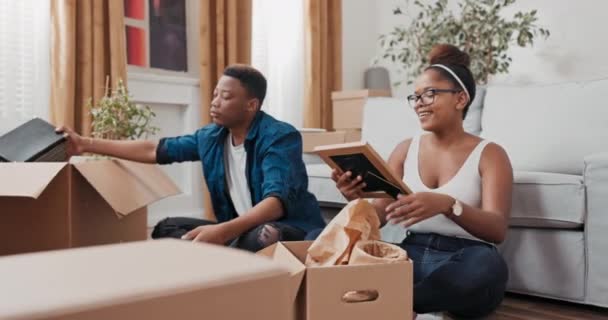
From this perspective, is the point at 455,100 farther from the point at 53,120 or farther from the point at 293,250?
the point at 53,120

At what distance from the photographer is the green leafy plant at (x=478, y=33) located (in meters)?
3.57

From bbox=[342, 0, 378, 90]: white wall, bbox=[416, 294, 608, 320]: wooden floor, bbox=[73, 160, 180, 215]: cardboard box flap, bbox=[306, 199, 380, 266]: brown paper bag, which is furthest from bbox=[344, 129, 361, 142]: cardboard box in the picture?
bbox=[306, 199, 380, 266]: brown paper bag

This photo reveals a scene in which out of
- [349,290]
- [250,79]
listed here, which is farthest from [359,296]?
[250,79]

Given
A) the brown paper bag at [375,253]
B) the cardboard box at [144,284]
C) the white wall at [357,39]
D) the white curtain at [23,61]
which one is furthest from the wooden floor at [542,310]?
the white wall at [357,39]

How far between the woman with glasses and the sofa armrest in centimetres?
36

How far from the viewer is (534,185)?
6.51 feet

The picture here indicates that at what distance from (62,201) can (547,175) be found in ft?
4.92

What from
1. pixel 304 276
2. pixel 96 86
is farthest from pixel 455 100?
pixel 96 86

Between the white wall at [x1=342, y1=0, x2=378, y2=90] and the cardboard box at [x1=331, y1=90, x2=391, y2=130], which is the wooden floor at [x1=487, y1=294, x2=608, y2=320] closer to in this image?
the cardboard box at [x1=331, y1=90, x2=391, y2=130]

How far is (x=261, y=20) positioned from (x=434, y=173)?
2.31m

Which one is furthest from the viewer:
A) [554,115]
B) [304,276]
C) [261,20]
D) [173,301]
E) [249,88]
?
[261,20]

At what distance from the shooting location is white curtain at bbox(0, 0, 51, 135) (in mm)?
2609

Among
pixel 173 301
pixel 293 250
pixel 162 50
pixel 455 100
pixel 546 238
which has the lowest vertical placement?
pixel 546 238

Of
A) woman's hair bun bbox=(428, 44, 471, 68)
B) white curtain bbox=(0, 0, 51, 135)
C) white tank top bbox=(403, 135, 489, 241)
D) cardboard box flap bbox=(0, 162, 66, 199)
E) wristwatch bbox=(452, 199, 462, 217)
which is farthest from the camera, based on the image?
white curtain bbox=(0, 0, 51, 135)
